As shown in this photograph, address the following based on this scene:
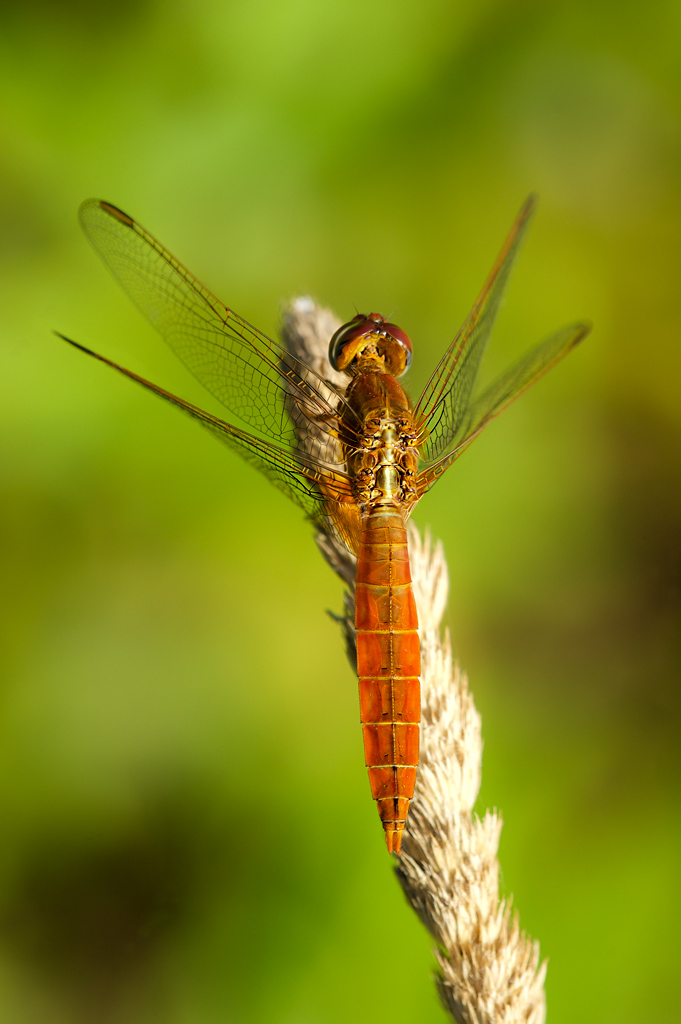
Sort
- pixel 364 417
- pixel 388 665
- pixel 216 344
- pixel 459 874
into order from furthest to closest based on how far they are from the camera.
Answer: pixel 216 344 → pixel 364 417 → pixel 388 665 → pixel 459 874

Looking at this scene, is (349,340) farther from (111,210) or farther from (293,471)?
(111,210)

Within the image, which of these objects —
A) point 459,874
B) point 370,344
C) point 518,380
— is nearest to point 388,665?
point 459,874

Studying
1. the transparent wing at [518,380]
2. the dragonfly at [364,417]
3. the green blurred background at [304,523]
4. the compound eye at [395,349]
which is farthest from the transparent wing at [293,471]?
the green blurred background at [304,523]

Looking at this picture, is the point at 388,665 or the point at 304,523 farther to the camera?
the point at 304,523

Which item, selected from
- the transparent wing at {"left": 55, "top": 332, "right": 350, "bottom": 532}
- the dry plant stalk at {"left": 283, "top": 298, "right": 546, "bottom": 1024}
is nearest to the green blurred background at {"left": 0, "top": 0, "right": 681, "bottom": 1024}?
the dry plant stalk at {"left": 283, "top": 298, "right": 546, "bottom": 1024}

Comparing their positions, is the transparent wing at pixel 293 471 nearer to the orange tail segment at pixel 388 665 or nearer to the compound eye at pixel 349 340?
the orange tail segment at pixel 388 665
